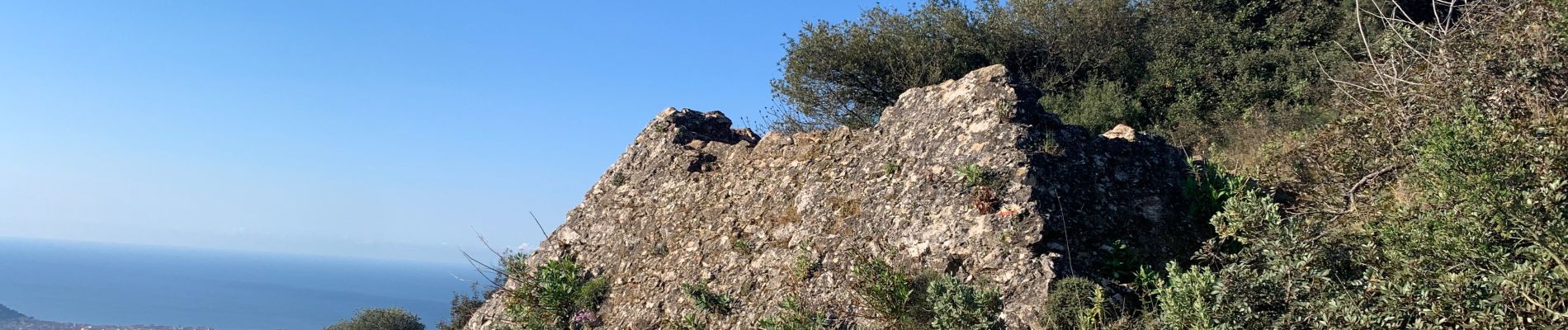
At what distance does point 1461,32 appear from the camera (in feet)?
29.8

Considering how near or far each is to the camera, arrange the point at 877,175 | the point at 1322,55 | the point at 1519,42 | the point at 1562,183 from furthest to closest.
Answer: the point at 1322,55 < the point at 877,175 < the point at 1519,42 < the point at 1562,183

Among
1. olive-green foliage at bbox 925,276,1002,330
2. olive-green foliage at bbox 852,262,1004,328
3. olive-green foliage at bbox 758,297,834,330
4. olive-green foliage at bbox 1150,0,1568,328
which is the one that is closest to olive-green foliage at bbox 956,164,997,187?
olive-green foliage at bbox 852,262,1004,328

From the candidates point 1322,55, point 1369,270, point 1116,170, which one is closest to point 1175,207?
point 1116,170

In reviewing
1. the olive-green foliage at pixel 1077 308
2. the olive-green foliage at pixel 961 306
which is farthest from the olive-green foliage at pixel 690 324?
the olive-green foliage at pixel 1077 308

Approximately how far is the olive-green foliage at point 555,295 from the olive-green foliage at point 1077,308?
528 centimetres

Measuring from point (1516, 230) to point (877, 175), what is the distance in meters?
5.33

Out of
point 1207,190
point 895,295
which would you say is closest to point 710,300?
point 895,295

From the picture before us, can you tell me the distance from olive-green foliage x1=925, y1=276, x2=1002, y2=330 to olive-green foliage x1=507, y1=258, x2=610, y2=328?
444 centimetres

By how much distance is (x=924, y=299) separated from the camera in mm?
7543

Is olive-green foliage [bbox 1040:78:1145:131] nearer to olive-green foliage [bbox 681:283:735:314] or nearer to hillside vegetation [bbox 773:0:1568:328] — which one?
hillside vegetation [bbox 773:0:1568:328]

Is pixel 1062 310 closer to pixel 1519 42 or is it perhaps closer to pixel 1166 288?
pixel 1166 288

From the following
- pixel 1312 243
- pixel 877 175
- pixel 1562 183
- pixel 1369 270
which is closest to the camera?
pixel 1562 183

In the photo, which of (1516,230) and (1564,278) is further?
(1516,230)

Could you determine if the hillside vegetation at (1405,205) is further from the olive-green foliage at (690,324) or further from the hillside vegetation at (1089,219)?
the olive-green foliage at (690,324)
